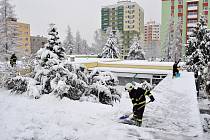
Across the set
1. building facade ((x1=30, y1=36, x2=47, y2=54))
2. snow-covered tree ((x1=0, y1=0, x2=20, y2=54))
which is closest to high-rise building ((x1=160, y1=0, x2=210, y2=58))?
snow-covered tree ((x1=0, y1=0, x2=20, y2=54))

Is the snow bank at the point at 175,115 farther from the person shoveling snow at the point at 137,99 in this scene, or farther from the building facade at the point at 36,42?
the building facade at the point at 36,42

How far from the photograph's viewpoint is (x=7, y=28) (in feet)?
103

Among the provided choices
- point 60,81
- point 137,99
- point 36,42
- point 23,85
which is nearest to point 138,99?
point 137,99

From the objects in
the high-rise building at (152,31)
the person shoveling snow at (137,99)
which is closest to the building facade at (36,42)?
the high-rise building at (152,31)

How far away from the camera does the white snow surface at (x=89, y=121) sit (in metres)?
5.93

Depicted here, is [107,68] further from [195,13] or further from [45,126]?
[195,13]

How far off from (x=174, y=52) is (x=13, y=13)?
34.0 meters

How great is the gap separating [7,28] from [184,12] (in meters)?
47.9

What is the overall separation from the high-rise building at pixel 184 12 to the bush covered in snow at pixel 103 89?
153 ft

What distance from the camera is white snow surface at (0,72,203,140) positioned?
593 cm

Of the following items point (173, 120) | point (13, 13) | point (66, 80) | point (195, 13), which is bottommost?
point (173, 120)

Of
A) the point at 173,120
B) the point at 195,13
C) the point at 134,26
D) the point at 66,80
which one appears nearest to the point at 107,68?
the point at 66,80

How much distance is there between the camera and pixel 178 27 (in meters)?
51.6

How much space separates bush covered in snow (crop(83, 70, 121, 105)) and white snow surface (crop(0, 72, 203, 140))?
2.92 metres
